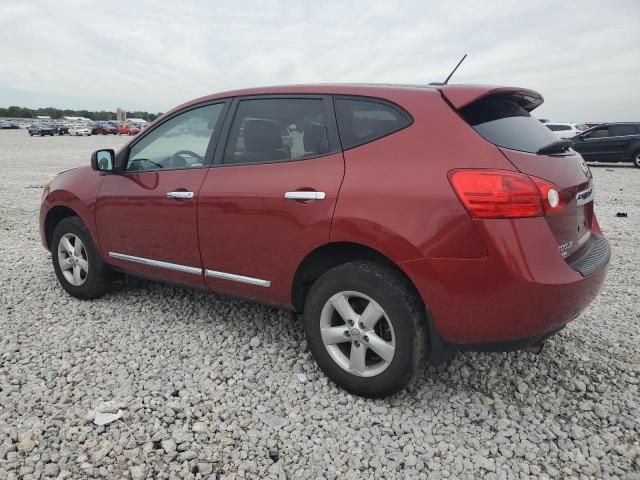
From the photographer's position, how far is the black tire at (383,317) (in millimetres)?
2541

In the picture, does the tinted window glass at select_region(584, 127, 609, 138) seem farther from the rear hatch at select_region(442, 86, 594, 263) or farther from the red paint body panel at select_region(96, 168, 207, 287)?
the red paint body panel at select_region(96, 168, 207, 287)

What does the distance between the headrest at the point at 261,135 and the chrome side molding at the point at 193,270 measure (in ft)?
2.67

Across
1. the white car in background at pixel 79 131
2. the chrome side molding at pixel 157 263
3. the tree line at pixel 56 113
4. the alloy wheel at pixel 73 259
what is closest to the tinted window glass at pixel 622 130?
the chrome side molding at pixel 157 263

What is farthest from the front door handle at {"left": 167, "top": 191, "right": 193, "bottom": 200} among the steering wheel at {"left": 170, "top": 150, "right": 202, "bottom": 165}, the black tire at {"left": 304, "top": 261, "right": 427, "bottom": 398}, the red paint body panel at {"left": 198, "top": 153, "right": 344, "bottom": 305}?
the black tire at {"left": 304, "top": 261, "right": 427, "bottom": 398}

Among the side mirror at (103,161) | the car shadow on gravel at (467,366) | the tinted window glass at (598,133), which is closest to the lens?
the car shadow on gravel at (467,366)

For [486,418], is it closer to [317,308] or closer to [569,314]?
[569,314]

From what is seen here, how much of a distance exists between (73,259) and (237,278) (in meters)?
1.93

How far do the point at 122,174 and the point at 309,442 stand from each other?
2525 millimetres

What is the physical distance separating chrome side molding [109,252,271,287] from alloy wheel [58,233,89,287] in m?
0.44

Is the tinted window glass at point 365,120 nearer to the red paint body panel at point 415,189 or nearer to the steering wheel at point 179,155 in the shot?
the red paint body panel at point 415,189

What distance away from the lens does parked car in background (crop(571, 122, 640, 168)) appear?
17062mm

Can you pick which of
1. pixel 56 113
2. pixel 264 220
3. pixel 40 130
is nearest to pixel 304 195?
pixel 264 220

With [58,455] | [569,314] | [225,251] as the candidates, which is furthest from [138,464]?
[569,314]

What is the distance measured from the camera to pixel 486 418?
105 inches
